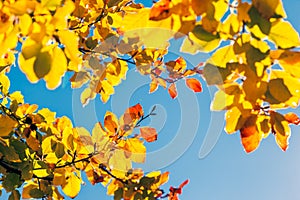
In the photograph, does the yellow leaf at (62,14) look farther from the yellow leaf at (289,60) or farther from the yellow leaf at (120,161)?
the yellow leaf at (120,161)

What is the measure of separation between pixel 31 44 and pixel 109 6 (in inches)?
31.9

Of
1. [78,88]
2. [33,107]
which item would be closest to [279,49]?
[78,88]

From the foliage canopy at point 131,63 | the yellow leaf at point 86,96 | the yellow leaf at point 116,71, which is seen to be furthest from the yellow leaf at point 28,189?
the yellow leaf at point 116,71

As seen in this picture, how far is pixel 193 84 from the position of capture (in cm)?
130

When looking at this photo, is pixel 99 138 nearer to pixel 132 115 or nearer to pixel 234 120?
pixel 132 115

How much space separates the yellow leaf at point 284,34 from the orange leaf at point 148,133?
0.73 meters

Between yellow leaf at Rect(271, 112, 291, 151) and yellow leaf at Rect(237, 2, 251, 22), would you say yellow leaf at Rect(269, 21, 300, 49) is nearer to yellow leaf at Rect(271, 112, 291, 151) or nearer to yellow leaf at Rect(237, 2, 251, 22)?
yellow leaf at Rect(237, 2, 251, 22)

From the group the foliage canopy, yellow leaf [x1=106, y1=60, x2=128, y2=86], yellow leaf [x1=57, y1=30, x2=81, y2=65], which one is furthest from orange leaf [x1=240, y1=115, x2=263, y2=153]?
yellow leaf [x1=106, y1=60, x2=128, y2=86]

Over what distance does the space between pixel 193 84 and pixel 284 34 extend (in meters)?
0.66

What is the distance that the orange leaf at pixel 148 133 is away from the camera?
131 centimetres

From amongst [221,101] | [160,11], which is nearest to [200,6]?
[160,11]

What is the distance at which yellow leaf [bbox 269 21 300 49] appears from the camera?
0.64 meters

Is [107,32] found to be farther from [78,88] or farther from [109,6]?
[78,88]

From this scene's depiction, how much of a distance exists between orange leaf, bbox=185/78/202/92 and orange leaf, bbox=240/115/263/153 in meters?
0.52
